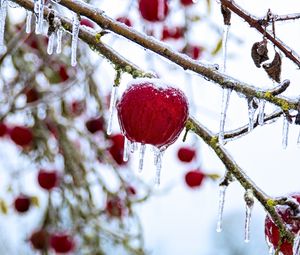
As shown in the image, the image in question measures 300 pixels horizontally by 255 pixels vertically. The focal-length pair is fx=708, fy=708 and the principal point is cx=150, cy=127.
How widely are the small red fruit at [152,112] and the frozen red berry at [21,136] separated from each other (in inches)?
50.6

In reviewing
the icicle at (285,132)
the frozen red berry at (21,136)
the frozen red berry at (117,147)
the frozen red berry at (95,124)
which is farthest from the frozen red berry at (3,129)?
the icicle at (285,132)

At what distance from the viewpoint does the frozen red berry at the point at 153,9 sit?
71.7 inches

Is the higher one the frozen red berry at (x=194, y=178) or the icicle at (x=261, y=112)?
the icicle at (x=261, y=112)

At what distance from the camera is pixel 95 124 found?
2.14 metres

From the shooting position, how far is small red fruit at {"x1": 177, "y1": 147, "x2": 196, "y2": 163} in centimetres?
222

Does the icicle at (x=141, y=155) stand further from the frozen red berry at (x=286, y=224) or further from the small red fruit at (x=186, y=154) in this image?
the small red fruit at (x=186, y=154)

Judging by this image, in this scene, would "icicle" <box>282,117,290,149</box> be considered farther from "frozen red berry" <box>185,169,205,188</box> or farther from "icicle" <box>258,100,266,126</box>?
"frozen red berry" <box>185,169,205,188</box>

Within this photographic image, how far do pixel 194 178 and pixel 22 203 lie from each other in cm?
59

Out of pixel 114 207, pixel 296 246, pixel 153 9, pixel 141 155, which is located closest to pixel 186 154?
pixel 114 207

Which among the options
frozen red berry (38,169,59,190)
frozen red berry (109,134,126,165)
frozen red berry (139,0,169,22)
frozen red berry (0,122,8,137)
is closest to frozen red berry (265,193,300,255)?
frozen red berry (139,0,169,22)

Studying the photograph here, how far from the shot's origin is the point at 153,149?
896 mm

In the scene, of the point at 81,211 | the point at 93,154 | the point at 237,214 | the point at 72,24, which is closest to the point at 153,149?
the point at 72,24

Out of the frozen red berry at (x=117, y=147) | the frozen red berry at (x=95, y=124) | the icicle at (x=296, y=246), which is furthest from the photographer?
the frozen red berry at (x=95, y=124)

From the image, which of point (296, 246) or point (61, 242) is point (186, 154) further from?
point (296, 246)
